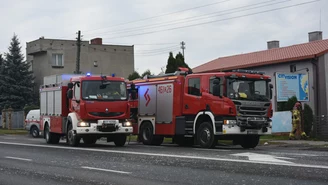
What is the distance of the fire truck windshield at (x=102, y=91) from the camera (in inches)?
774

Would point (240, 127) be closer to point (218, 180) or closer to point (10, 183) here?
point (218, 180)

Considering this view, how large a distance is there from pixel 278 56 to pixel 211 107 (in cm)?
1560

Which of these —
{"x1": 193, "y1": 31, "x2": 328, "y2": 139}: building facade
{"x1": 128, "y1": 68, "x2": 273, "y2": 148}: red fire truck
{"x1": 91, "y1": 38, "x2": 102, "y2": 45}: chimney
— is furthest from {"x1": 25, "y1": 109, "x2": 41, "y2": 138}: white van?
{"x1": 91, "y1": 38, "x2": 102, "y2": 45}: chimney

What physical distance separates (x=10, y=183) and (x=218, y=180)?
4.22 meters

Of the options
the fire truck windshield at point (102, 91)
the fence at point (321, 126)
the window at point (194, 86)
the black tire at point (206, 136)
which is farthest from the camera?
the fence at point (321, 126)

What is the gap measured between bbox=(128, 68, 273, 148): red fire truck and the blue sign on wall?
23.3ft

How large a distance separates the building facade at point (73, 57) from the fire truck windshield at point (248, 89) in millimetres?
36774

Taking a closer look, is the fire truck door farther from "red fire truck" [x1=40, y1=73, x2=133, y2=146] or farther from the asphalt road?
the asphalt road

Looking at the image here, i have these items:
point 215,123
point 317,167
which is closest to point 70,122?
point 215,123

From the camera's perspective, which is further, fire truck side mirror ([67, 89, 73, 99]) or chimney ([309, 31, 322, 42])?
chimney ([309, 31, 322, 42])

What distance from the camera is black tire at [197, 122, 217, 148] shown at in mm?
18172

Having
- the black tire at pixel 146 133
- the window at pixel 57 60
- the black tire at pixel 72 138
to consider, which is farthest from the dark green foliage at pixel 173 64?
the black tire at pixel 72 138

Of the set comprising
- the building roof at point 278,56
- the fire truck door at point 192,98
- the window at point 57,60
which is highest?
the window at point 57,60

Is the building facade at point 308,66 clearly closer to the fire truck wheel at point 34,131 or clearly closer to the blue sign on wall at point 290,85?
the blue sign on wall at point 290,85
